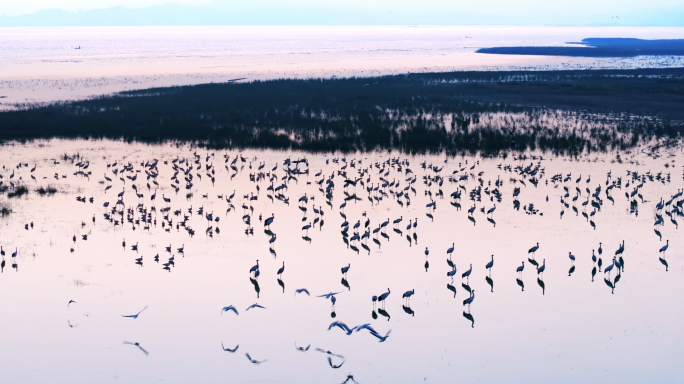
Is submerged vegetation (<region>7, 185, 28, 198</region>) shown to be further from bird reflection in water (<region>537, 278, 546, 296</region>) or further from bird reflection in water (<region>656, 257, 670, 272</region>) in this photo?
bird reflection in water (<region>537, 278, 546, 296</region>)

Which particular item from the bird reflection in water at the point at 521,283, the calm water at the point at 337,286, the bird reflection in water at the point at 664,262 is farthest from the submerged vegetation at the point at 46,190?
the bird reflection in water at the point at 521,283

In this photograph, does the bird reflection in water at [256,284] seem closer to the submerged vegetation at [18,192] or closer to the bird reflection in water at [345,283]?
the bird reflection in water at [345,283]

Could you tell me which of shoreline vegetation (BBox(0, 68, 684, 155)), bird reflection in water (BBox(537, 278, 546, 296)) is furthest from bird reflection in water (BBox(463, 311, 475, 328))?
shoreline vegetation (BBox(0, 68, 684, 155))

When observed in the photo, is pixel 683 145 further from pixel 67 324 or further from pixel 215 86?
pixel 215 86

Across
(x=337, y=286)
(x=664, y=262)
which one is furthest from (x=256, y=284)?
(x=664, y=262)

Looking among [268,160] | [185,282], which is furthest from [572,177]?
[185,282]

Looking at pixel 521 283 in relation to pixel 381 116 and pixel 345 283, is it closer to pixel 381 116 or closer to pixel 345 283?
pixel 345 283

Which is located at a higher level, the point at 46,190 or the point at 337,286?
the point at 46,190
